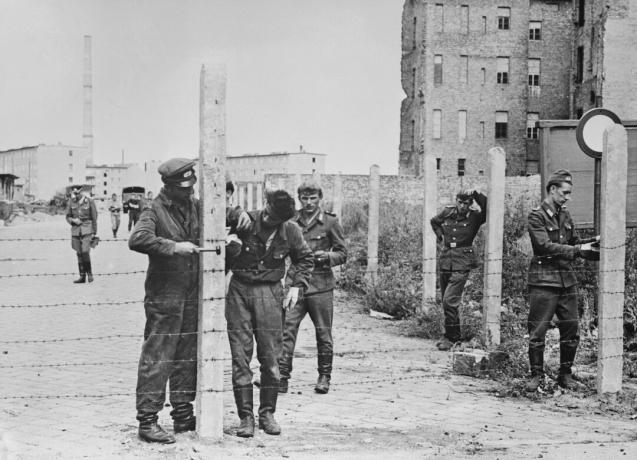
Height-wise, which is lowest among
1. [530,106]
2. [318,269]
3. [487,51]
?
[318,269]

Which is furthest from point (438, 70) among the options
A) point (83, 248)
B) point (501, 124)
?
point (83, 248)

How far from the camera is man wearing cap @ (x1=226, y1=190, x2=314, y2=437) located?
6.29 m

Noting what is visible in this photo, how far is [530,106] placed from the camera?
2237 inches

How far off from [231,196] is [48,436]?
7.50ft

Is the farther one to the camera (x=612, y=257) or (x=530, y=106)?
(x=530, y=106)

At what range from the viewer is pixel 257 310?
6.38 metres

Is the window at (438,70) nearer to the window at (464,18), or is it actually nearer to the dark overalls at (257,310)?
the window at (464,18)

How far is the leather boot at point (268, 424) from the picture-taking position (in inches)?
246

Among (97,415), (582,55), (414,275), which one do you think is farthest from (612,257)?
(582,55)

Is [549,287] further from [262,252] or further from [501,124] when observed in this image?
[501,124]

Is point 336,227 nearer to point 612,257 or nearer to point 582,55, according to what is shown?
point 612,257

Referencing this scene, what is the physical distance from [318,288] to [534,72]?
5168 cm

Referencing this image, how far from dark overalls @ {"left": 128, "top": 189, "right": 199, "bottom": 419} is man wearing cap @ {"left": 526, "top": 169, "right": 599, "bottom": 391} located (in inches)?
136

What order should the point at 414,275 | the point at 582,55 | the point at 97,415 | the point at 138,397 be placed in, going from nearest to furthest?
the point at 138,397 < the point at 97,415 < the point at 414,275 < the point at 582,55
